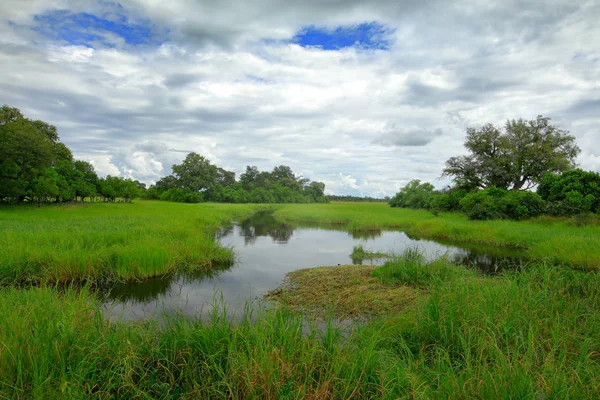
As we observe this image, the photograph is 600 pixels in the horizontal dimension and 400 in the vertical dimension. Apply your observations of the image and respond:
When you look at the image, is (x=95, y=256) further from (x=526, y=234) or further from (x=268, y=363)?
(x=526, y=234)

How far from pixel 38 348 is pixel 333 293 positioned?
20.0 feet

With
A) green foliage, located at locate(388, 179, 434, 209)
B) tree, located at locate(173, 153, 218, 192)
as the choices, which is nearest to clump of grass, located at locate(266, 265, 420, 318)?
green foliage, located at locate(388, 179, 434, 209)

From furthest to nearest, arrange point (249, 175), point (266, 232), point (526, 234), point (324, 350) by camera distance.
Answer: point (249, 175), point (266, 232), point (526, 234), point (324, 350)

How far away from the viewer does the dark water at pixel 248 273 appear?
7500 millimetres

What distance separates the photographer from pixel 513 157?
106 ft

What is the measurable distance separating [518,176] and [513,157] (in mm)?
2010

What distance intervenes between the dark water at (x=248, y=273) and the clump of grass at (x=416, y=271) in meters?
0.81

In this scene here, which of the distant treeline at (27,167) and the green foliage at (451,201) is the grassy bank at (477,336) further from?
the green foliage at (451,201)

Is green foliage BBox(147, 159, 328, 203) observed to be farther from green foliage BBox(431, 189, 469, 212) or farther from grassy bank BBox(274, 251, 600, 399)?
grassy bank BBox(274, 251, 600, 399)

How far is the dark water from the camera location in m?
7.50

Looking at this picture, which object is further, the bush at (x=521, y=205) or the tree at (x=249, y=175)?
the tree at (x=249, y=175)

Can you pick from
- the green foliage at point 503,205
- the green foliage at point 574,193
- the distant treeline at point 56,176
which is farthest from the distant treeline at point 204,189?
the green foliage at point 574,193

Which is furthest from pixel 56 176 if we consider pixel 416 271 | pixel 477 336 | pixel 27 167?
pixel 477 336

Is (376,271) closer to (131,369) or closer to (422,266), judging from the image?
(422,266)
